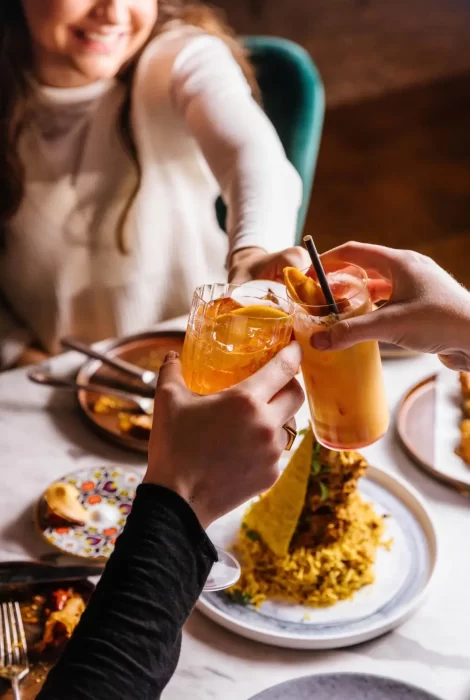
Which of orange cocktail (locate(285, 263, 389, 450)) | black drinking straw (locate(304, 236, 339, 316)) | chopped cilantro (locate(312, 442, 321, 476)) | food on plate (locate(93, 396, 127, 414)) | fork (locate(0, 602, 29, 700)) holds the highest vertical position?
black drinking straw (locate(304, 236, 339, 316))

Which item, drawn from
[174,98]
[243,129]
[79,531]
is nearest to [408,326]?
[79,531]

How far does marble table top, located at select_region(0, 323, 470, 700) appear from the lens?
0.87m

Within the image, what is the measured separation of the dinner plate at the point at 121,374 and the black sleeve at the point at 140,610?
0.51 meters

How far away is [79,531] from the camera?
1065 mm

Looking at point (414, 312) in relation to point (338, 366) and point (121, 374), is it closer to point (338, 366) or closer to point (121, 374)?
point (338, 366)

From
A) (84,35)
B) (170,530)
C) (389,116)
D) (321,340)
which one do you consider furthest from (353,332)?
(389,116)

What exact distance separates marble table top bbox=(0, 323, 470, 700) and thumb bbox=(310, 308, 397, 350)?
340 mm

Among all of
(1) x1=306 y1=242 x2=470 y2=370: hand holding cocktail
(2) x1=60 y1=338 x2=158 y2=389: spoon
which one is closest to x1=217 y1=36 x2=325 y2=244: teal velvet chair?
(2) x1=60 y1=338 x2=158 y2=389: spoon

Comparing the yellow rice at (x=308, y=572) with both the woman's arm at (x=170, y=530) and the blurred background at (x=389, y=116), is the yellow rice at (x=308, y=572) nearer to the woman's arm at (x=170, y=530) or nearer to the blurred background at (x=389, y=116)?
the woman's arm at (x=170, y=530)

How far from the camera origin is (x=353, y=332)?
872 mm

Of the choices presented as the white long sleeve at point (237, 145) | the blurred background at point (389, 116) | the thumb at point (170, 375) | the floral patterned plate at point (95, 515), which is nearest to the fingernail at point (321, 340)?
the thumb at point (170, 375)

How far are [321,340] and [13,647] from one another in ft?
1.57

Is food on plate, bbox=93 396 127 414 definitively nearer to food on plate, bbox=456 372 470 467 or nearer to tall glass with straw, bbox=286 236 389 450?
tall glass with straw, bbox=286 236 389 450

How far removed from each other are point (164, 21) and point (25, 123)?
391 millimetres
